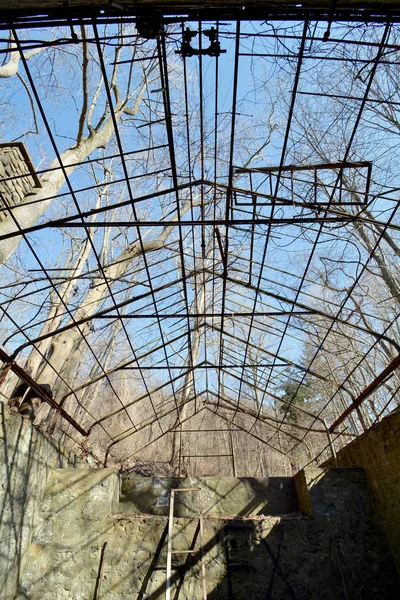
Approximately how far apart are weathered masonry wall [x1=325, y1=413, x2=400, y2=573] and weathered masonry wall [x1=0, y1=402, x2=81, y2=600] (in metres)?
5.40

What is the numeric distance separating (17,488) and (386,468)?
545 cm

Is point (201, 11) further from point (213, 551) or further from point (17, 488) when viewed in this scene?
point (213, 551)

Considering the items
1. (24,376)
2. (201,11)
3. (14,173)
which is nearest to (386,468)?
(24,376)

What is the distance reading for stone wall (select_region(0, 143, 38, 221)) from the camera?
7203mm

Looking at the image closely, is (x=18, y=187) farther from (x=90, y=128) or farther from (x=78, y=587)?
(x=78, y=587)

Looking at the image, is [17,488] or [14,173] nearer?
[17,488]

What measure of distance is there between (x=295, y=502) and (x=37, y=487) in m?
4.93

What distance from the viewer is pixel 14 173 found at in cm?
755

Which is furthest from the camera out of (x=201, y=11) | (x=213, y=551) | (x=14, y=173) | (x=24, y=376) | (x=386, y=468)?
(x=14, y=173)

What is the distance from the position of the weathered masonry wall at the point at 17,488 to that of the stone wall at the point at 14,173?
4.01 m

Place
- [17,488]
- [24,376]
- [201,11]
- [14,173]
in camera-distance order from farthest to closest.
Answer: [14,173], [24,376], [17,488], [201,11]

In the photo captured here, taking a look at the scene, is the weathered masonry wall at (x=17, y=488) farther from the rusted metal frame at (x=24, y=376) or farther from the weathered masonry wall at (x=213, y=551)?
the rusted metal frame at (x=24, y=376)

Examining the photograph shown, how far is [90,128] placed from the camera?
906cm

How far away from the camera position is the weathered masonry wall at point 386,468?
539 centimetres
